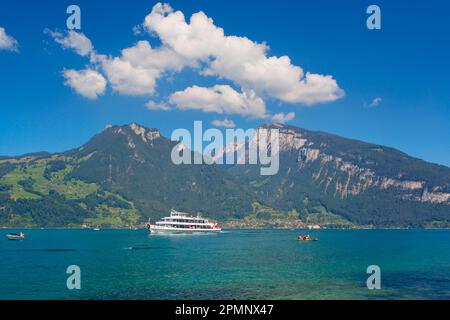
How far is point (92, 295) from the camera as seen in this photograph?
6384 cm

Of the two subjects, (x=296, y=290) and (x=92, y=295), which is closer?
(x=92, y=295)

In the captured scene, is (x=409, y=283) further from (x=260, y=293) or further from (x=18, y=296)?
(x=18, y=296)

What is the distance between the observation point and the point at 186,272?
89562 mm

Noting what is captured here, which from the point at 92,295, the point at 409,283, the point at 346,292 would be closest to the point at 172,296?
the point at 92,295

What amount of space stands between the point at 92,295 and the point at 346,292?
3572cm
